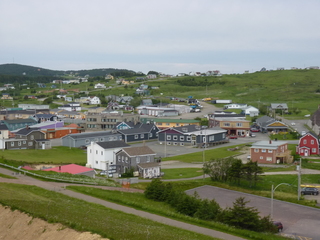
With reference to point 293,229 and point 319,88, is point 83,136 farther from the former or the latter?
point 319,88

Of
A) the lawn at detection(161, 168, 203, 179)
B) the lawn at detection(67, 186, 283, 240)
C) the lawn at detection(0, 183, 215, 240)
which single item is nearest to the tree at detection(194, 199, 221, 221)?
the lawn at detection(67, 186, 283, 240)

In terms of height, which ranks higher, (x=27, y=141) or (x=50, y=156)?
(x=27, y=141)

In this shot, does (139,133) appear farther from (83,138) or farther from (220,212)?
(220,212)

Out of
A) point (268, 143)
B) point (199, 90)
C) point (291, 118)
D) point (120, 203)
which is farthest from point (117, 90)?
point (120, 203)

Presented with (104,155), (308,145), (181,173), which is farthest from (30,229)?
(308,145)

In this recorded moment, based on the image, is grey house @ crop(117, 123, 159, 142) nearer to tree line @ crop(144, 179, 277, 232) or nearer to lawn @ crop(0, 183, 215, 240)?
tree line @ crop(144, 179, 277, 232)

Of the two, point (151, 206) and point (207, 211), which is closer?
point (207, 211)
